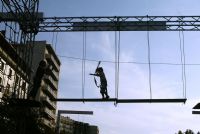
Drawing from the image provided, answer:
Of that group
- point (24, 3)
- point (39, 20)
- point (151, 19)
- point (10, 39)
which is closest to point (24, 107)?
point (10, 39)

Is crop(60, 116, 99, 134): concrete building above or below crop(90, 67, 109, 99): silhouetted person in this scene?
below

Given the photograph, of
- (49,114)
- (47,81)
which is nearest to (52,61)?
(47,81)

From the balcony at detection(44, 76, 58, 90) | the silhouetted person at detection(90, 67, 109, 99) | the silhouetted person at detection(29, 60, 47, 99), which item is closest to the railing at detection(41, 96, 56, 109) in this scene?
the balcony at detection(44, 76, 58, 90)

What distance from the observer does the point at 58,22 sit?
2542cm

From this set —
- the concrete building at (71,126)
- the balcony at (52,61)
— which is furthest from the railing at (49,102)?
the balcony at (52,61)

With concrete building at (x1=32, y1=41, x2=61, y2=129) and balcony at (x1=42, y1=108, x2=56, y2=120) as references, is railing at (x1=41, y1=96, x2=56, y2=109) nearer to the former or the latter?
concrete building at (x1=32, y1=41, x2=61, y2=129)

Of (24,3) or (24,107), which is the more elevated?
(24,3)

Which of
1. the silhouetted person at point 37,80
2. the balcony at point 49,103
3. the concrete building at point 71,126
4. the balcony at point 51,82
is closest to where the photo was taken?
the silhouetted person at point 37,80

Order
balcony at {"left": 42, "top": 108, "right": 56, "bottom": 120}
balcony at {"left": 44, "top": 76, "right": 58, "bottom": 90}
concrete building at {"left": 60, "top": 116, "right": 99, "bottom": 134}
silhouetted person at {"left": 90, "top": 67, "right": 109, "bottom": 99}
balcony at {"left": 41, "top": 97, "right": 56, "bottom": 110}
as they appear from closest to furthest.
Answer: silhouetted person at {"left": 90, "top": 67, "right": 109, "bottom": 99} < balcony at {"left": 41, "top": 97, "right": 56, "bottom": 110} < balcony at {"left": 42, "top": 108, "right": 56, "bottom": 120} < balcony at {"left": 44, "top": 76, "right": 58, "bottom": 90} < concrete building at {"left": 60, "top": 116, "right": 99, "bottom": 134}

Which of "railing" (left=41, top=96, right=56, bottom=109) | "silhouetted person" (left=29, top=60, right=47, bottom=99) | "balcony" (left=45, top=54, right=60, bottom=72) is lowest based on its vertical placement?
"silhouetted person" (left=29, top=60, right=47, bottom=99)

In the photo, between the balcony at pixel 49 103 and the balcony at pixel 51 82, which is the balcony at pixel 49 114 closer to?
the balcony at pixel 49 103

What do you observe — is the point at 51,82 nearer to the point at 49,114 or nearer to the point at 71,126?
the point at 49,114

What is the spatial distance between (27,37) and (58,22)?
4.95 meters

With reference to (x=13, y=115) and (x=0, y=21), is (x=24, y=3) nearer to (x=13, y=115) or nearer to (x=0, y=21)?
(x=0, y=21)
